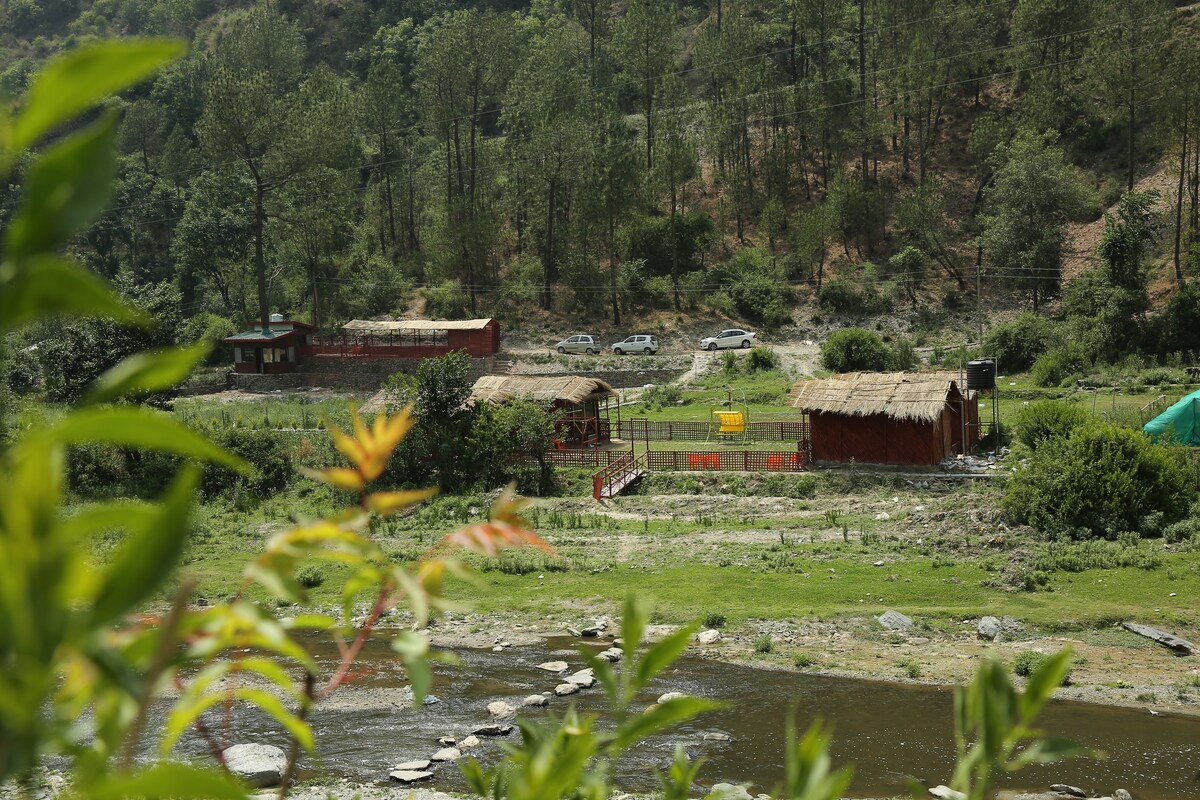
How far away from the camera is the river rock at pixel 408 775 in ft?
41.6

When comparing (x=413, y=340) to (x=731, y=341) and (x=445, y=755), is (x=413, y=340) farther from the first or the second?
(x=445, y=755)

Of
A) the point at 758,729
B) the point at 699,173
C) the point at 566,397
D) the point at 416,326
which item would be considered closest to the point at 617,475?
the point at 566,397

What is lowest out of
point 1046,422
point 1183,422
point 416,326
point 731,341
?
point 1183,422

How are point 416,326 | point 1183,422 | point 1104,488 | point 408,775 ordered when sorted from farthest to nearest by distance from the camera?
point 416,326 → point 1183,422 → point 1104,488 → point 408,775

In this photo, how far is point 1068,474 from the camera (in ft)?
72.2

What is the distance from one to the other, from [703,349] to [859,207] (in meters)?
14.1

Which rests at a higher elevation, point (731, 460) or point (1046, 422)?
point (1046, 422)

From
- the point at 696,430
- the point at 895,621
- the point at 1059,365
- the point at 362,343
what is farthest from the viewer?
the point at 362,343

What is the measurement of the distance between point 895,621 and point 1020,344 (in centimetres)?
2603

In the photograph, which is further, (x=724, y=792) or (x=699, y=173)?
(x=699, y=173)

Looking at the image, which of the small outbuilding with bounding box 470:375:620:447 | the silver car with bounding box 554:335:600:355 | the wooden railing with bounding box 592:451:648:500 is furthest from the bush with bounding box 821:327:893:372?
the wooden railing with bounding box 592:451:648:500

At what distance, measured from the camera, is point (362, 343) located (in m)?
50.2

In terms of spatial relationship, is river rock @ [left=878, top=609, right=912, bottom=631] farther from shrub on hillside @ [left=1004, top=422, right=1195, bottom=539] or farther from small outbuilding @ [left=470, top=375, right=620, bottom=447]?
small outbuilding @ [left=470, top=375, right=620, bottom=447]

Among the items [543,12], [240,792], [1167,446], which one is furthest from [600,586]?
[543,12]
